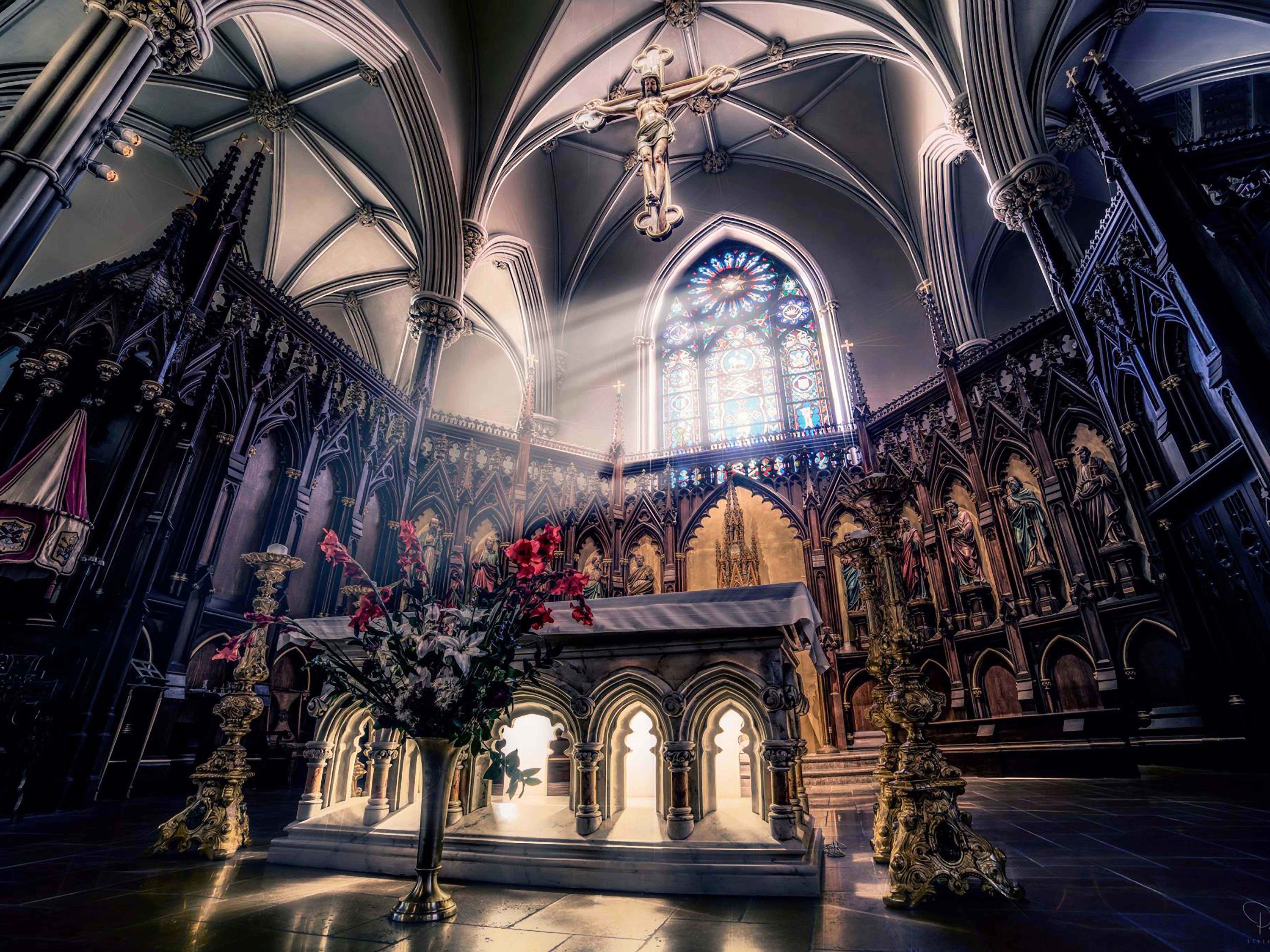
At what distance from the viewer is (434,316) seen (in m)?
11.6

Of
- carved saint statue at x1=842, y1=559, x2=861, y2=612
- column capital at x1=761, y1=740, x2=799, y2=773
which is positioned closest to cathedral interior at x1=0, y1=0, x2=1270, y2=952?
column capital at x1=761, y1=740, x2=799, y2=773

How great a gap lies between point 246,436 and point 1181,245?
37.1ft

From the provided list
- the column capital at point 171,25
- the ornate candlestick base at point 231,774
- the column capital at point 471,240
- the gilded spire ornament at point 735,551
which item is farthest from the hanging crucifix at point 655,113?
the ornate candlestick base at point 231,774

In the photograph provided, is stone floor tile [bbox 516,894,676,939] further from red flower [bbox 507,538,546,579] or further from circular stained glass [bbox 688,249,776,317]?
circular stained glass [bbox 688,249,776,317]

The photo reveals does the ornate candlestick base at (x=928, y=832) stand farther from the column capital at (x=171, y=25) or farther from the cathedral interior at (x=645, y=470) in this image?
the column capital at (x=171, y=25)

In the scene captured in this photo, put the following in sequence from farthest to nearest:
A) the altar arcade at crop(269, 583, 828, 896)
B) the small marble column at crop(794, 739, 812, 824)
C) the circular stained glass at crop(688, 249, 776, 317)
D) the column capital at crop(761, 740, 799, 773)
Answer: the circular stained glass at crop(688, 249, 776, 317) → the small marble column at crop(794, 739, 812, 824) → the column capital at crop(761, 740, 799, 773) → the altar arcade at crop(269, 583, 828, 896)

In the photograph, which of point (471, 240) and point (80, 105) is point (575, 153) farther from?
point (80, 105)

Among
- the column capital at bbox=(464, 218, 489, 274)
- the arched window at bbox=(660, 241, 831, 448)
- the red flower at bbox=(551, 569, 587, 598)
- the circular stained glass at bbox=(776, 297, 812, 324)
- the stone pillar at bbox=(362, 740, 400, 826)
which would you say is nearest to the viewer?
the red flower at bbox=(551, 569, 587, 598)

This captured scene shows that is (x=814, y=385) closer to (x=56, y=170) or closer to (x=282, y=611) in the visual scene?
(x=282, y=611)

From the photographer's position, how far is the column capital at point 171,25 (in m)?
6.24

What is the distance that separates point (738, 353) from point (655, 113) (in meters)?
8.12

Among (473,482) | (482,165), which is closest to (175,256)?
(473,482)

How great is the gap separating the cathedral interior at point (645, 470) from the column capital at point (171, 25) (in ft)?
0.13

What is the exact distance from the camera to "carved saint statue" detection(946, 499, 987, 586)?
9.41 metres
